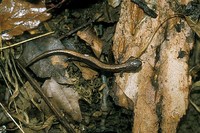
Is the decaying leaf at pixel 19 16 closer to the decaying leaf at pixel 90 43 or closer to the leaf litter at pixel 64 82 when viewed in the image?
the leaf litter at pixel 64 82

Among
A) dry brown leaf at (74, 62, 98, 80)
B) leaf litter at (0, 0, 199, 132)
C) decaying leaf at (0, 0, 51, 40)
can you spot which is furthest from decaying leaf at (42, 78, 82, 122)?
decaying leaf at (0, 0, 51, 40)

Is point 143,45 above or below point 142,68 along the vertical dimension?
above

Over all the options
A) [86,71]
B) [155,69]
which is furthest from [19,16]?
[155,69]

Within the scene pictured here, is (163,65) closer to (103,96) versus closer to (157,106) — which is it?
(157,106)

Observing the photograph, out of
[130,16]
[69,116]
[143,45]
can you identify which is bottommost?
[69,116]

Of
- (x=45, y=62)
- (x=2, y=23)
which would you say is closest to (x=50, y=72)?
(x=45, y=62)

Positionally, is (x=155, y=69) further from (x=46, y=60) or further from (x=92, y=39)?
(x=46, y=60)

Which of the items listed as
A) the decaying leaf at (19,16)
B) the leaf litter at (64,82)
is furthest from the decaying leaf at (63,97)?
the decaying leaf at (19,16)
